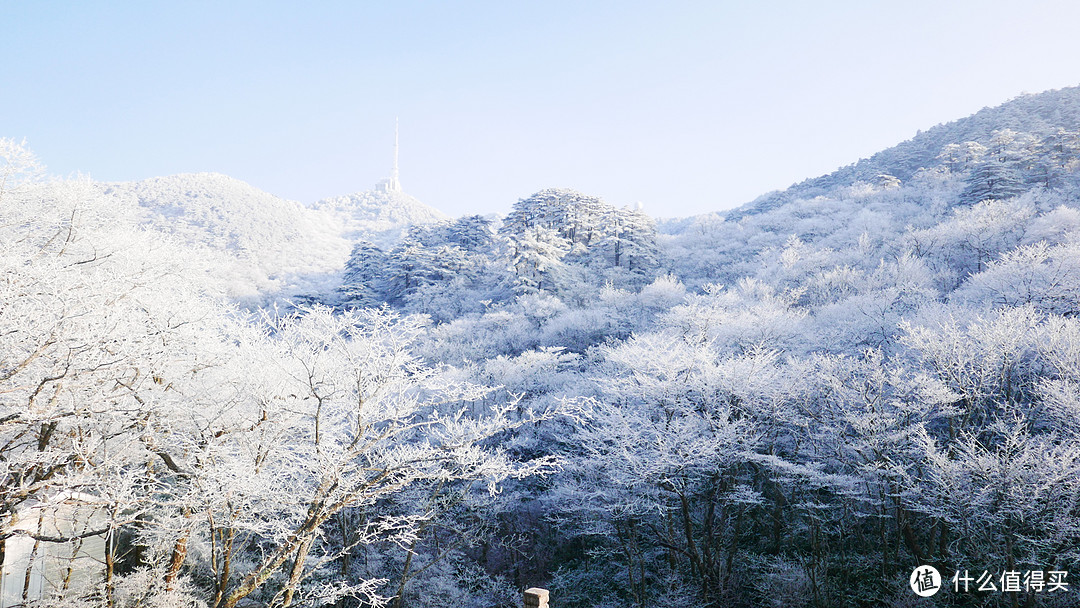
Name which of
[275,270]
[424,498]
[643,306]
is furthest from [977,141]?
[275,270]

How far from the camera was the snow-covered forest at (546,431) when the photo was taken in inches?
237

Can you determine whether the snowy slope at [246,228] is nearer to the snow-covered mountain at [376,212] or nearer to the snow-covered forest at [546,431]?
the snow-covered mountain at [376,212]

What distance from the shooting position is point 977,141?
49812mm

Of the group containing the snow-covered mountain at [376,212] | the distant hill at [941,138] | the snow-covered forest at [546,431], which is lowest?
the snow-covered forest at [546,431]

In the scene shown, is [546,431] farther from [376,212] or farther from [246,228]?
[376,212]

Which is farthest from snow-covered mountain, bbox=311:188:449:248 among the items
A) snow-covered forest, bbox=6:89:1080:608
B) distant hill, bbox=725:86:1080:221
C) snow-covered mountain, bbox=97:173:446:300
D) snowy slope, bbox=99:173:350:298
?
snow-covered forest, bbox=6:89:1080:608

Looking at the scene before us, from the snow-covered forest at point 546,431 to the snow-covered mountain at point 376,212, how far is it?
55.9 metres

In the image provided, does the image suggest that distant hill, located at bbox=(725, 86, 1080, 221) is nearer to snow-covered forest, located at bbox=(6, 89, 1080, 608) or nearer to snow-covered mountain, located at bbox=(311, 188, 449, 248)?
snow-covered forest, located at bbox=(6, 89, 1080, 608)

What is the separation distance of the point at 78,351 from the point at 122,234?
540cm

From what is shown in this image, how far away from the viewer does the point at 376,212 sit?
3634 inches

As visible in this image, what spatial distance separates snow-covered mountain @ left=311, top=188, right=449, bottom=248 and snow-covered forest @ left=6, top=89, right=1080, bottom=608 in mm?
55896

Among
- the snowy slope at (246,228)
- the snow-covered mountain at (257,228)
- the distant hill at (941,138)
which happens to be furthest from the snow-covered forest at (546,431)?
the snowy slope at (246,228)

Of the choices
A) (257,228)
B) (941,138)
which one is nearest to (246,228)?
(257,228)

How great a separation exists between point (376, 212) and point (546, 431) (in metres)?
82.2
